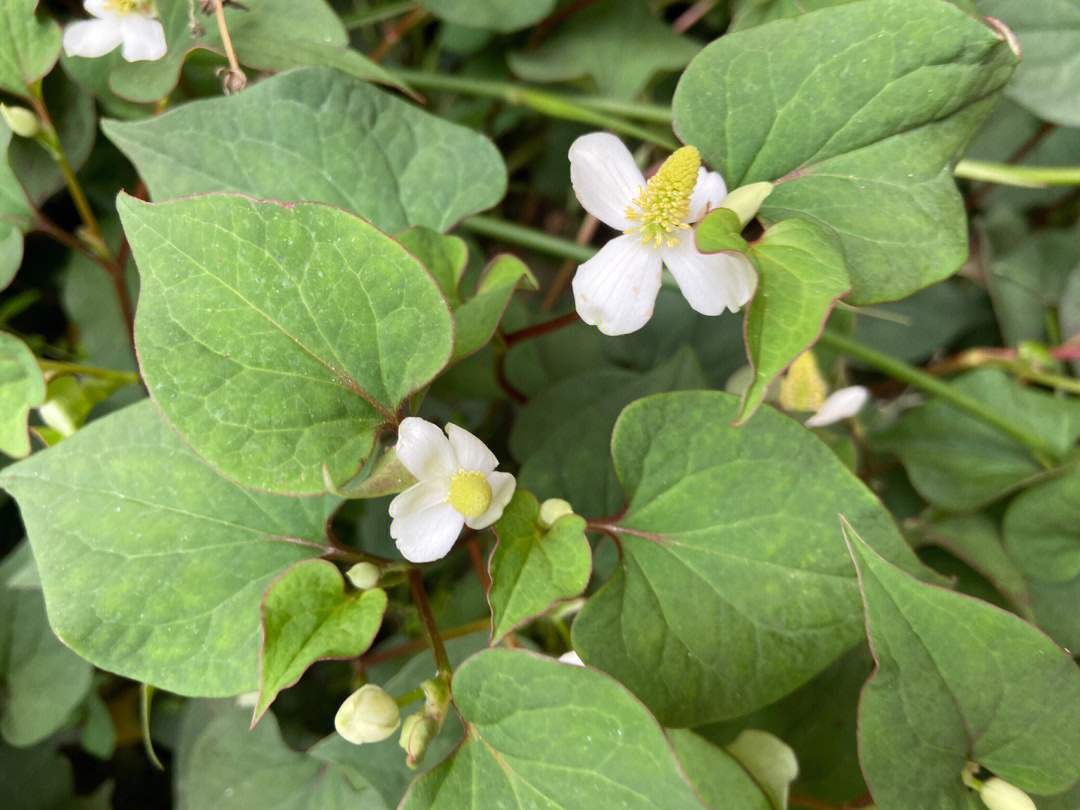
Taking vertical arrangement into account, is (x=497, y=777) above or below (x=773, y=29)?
below

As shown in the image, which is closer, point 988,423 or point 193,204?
point 193,204

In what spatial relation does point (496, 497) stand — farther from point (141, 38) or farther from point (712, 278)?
point (141, 38)

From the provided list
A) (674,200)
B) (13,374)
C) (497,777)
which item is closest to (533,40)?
(674,200)

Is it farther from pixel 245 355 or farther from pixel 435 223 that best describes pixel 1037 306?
pixel 245 355

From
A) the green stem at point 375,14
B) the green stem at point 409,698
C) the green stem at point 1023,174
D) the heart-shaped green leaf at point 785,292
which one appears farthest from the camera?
the green stem at point 375,14

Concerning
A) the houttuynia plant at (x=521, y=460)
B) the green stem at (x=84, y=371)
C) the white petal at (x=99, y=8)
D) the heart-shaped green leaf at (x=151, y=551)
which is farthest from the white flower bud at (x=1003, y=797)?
the white petal at (x=99, y=8)

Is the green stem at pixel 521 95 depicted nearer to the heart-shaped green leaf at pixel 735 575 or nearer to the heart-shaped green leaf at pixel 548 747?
the heart-shaped green leaf at pixel 735 575

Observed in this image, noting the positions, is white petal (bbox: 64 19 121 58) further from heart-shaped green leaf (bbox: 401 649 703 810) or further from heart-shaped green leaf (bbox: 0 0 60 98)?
heart-shaped green leaf (bbox: 401 649 703 810)
